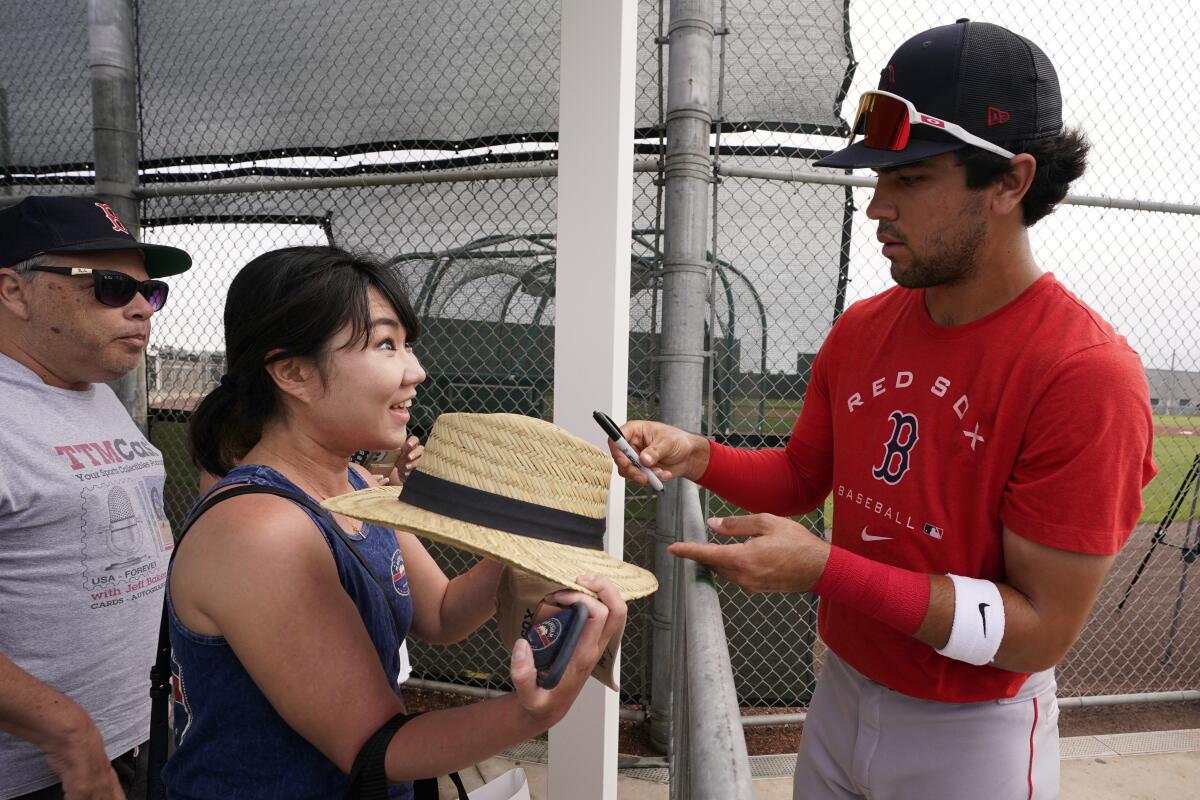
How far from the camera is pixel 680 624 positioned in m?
1.87

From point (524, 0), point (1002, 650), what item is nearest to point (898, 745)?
point (1002, 650)

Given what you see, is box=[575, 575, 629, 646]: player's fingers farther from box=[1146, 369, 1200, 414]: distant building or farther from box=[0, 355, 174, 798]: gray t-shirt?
box=[1146, 369, 1200, 414]: distant building

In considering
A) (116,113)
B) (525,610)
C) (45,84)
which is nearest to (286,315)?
(525,610)

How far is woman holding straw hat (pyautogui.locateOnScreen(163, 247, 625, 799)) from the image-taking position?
102cm

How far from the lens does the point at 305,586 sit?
1.08 meters

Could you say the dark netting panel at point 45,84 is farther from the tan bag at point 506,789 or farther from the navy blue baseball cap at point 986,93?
the navy blue baseball cap at point 986,93

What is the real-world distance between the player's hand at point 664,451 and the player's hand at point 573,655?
2.86 feet

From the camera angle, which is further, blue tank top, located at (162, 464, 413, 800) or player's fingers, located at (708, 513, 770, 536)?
player's fingers, located at (708, 513, 770, 536)

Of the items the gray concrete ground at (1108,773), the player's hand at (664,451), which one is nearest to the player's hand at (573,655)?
the player's hand at (664,451)

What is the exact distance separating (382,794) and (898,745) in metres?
1.23

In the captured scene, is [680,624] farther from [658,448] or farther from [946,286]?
[946,286]

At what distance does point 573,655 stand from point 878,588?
2.58ft

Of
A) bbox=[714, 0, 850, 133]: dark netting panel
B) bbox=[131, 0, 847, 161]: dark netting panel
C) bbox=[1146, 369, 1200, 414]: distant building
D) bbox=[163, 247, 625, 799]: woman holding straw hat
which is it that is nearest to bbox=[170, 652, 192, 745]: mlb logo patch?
bbox=[163, 247, 625, 799]: woman holding straw hat

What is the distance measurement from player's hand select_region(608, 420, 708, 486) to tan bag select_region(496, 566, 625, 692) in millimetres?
559
